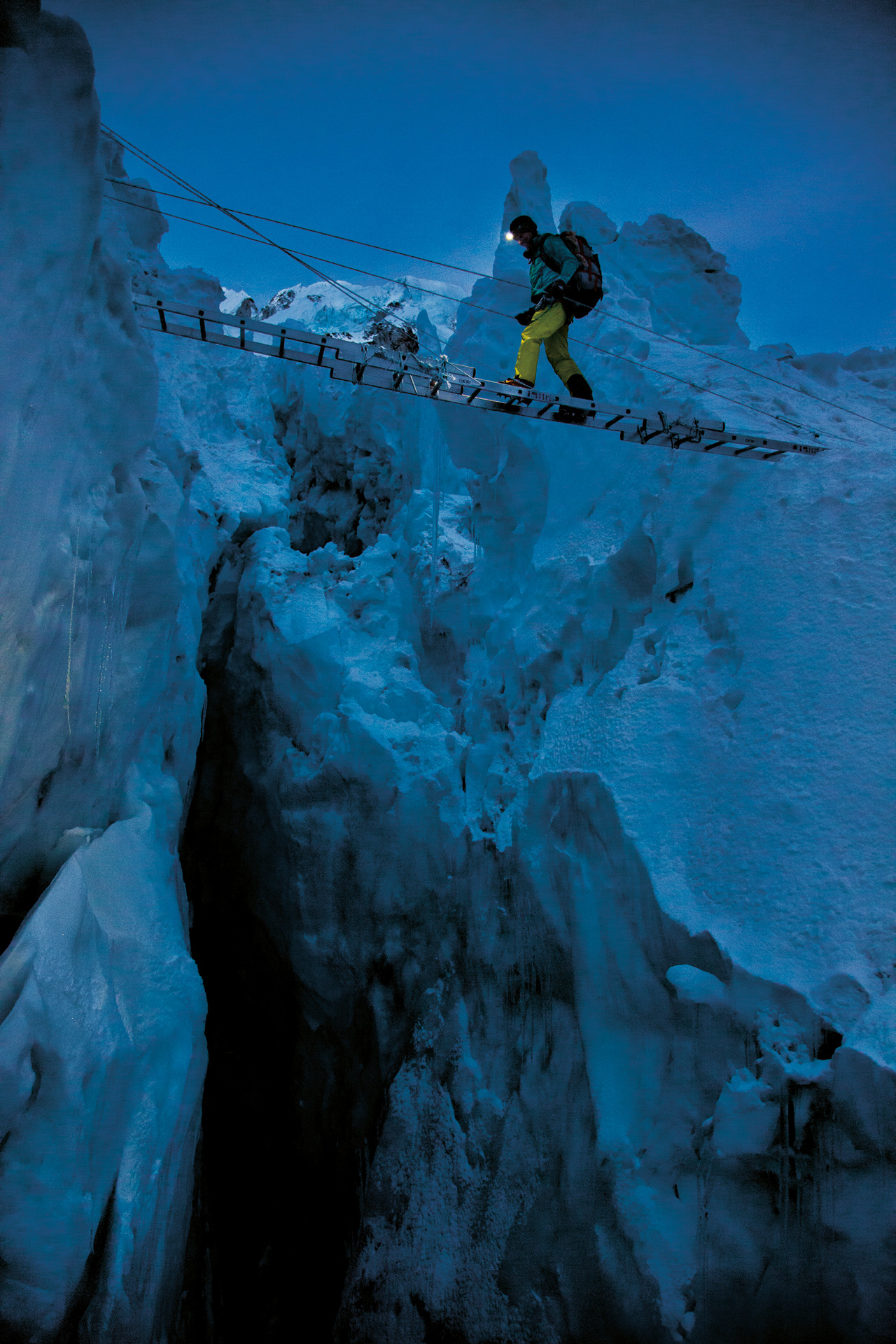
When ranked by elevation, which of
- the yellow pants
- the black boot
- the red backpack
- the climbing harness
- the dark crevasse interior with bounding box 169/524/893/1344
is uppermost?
the red backpack

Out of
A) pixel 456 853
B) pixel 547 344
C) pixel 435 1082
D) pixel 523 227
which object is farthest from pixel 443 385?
pixel 435 1082

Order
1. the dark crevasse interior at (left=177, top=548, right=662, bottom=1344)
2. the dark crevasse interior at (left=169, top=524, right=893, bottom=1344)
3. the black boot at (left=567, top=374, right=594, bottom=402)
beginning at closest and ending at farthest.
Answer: the dark crevasse interior at (left=169, top=524, right=893, bottom=1344) < the dark crevasse interior at (left=177, top=548, right=662, bottom=1344) < the black boot at (left=567, top=374, right=594, bottom=402)

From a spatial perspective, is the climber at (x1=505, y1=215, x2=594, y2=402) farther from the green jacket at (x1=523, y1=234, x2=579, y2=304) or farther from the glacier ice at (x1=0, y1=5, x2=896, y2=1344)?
the glacier ice at (x1=0, y1=5, x2=896, y2=1344)

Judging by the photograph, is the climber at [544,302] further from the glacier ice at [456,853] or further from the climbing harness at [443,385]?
the glacier ice at [456,853]

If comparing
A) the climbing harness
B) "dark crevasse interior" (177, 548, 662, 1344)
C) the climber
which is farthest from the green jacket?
"dark crevasse interior" (177, 548, 662, 1344)

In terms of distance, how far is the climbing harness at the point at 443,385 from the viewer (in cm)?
409

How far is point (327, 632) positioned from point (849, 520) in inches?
162

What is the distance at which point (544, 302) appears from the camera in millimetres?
4762

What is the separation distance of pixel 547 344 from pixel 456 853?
3592mm

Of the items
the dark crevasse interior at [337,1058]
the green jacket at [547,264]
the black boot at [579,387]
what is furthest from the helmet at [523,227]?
the dark crevasse interior at [337,1058]

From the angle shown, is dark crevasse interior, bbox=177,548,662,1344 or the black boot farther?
the black boot

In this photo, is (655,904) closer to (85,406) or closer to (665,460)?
(665,460)

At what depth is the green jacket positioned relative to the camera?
4582mm

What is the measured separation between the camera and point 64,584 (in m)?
3.43
